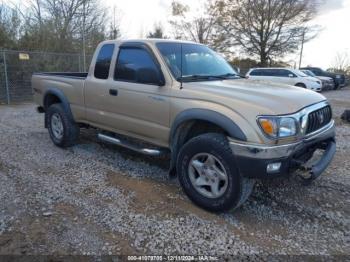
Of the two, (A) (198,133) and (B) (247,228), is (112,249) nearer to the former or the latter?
(B) (247,228)

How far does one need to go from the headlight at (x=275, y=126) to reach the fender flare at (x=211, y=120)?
0.71 ft

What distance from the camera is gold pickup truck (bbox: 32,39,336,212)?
3209 millimetres

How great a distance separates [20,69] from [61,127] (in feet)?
29.6

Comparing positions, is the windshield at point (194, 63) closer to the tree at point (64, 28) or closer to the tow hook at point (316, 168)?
the tow hook at point (316, 168)

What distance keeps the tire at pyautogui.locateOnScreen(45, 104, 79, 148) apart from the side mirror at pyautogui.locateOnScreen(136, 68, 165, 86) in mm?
2094

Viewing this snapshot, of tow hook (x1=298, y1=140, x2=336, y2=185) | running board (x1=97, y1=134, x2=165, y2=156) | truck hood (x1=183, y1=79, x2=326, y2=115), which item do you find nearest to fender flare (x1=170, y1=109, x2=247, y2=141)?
truck hood (x1=183, y1=79, x2=326, y2=115)

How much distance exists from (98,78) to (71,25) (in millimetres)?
15348

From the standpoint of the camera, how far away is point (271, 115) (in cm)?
315

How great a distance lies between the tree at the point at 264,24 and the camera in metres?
31.1

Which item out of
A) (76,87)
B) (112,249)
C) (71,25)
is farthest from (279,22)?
(112,249)

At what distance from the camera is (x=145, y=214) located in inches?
140

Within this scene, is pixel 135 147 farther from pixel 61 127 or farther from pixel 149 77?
pixel 61 127

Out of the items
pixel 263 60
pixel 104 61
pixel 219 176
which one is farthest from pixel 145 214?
pixel 263 60

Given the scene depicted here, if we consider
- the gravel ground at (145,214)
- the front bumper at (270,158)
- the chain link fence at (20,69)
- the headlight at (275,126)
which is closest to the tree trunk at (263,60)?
the chain link fence at (20,69)
